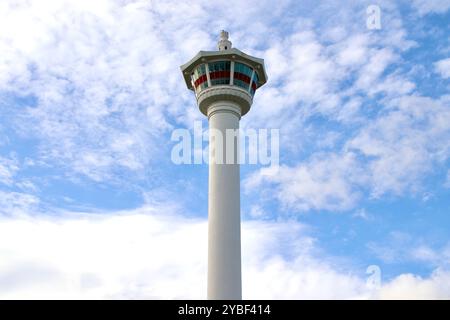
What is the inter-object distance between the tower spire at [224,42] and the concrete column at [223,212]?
9316mm

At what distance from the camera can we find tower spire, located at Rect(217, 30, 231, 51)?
69375 millimetres

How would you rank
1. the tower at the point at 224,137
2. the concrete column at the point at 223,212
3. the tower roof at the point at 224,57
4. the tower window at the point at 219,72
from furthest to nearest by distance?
the tower roof at the point at 224,57, the tower window at the point at 219,72, the tower at the point at 224,137, the concrete column at the point at 223,212

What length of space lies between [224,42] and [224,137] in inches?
615

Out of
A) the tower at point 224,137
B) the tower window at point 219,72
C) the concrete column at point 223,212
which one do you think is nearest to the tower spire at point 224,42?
the tower at point 224,137

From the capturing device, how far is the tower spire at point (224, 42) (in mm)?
69375

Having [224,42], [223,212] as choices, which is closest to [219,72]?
[224,42]

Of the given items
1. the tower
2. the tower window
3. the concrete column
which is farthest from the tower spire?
the concrete column

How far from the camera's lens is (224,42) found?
6981 cm

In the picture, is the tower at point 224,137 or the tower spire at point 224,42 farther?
the tower spire at point 224,42

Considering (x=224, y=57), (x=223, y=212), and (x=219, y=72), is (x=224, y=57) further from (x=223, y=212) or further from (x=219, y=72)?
(x=223, y=212)

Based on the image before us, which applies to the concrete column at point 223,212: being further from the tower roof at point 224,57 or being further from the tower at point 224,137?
the tower roof at point 224,57
